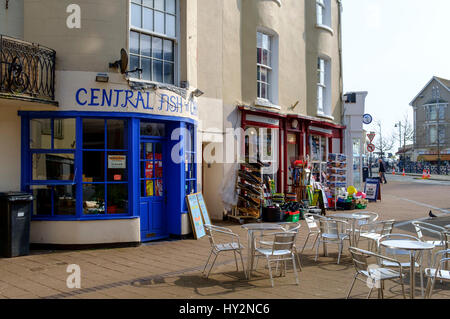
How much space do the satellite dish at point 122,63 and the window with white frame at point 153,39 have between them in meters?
0.50

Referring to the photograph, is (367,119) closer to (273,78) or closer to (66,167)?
(273,78)

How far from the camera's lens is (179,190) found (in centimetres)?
1009

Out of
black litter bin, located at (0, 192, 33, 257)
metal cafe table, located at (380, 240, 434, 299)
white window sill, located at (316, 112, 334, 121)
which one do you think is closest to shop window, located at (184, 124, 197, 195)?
black litter bin, located at (0, 192, 33, 257)

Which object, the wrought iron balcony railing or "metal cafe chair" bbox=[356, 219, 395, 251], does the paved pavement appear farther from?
the wrought iron balcony railing

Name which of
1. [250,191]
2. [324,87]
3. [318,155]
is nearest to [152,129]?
[250,191]

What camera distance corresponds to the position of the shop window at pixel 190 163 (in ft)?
34.7

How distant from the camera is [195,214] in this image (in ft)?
34.1

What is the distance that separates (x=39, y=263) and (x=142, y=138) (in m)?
3.47

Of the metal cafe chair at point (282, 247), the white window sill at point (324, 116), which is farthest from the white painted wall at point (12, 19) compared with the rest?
the white window sill at point (324, 116)

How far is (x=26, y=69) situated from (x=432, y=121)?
6218 centimetres

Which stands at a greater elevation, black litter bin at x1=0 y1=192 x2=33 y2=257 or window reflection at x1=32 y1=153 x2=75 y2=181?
window reflection at x1=32 y1=153 x2=75 y2=181

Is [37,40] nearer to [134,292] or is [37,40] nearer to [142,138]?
[142,138]

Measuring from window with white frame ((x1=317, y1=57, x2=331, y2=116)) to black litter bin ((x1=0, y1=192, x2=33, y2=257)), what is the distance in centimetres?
1319

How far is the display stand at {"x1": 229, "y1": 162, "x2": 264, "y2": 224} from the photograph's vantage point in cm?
1294
